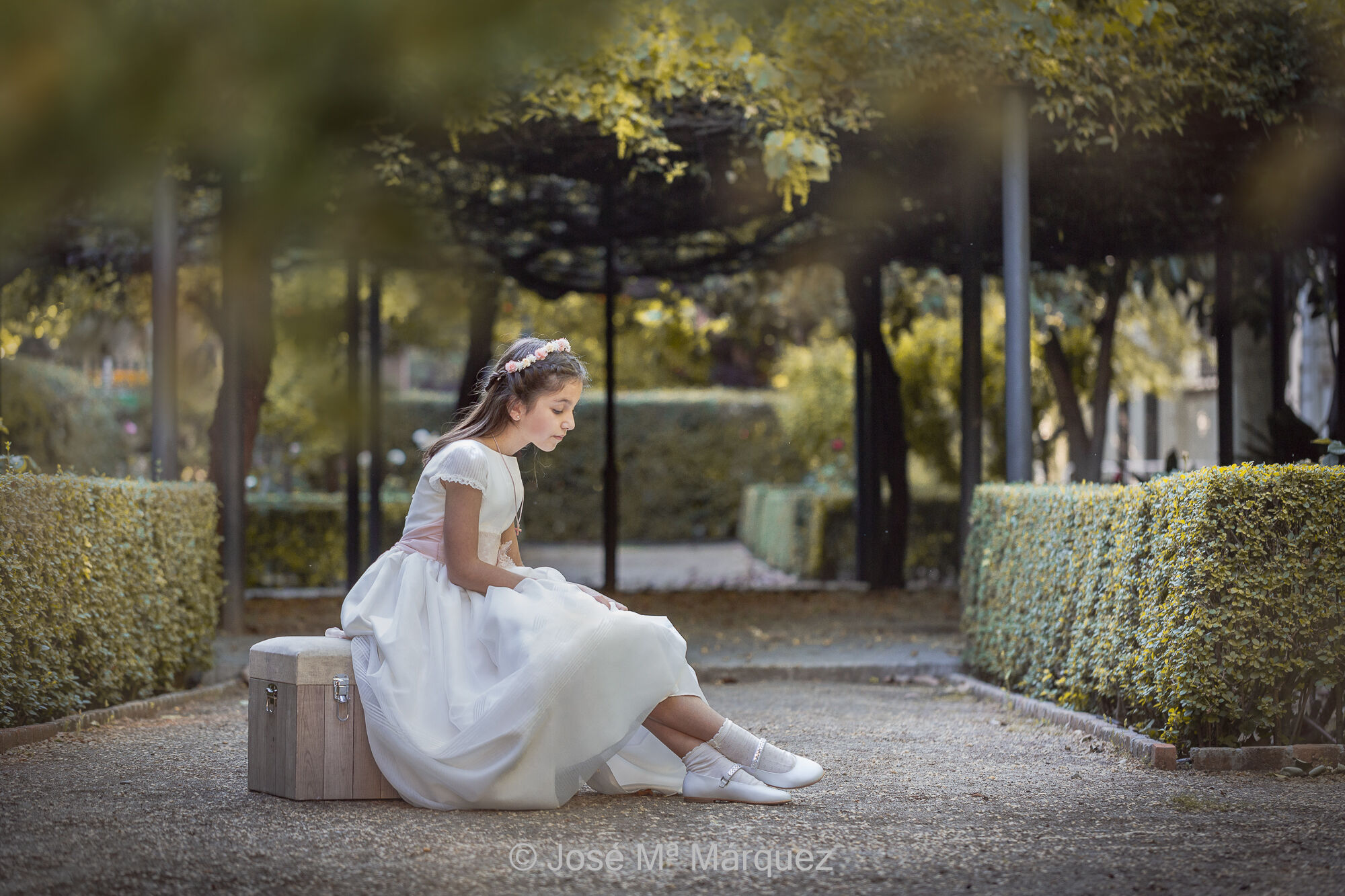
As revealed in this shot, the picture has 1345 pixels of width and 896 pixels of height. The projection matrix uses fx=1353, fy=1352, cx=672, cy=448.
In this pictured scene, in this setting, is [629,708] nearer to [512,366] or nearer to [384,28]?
[512,366]

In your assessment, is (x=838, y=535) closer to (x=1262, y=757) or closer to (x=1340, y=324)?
(x=1340, y=324)

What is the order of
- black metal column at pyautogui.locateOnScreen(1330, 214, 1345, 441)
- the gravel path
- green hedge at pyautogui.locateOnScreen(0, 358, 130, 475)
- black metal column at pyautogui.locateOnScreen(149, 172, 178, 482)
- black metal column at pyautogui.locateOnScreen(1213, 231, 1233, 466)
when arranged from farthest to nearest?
green hedge at pyautogui.locateOnScreen(0, 358, 130, 475), black metal column at pyautogui.locateOnScreen(1213, 231, 1233, 466), black metal column at pyautogui.locateOnScreen(1330, 214, 1345, 441), black metal column at pyautogui.locateOnScreen(149, 172, 178, 482), the gravel path

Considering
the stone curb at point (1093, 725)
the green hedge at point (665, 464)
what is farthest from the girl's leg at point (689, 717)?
the green hedge at point (665, 464)

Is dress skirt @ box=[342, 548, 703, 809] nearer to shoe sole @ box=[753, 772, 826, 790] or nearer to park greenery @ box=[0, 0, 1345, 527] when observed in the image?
shoe sole @ box=[753, 772, 826, 790]

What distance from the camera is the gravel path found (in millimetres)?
3348

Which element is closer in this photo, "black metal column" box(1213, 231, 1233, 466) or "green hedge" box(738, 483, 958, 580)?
"black metal column" box(1213, 231, 1233, 466)

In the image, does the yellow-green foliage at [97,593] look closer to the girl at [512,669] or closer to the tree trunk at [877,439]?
the girl at [512,669]

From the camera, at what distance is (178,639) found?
7.09 m

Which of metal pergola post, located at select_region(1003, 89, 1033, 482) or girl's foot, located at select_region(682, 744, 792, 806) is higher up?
metal pergola post, located at select_region(1003, 89, 1033, 482)

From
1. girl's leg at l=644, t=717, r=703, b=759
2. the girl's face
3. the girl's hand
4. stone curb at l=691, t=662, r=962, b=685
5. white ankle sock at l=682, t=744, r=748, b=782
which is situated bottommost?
stone curb at l=691, t=662, r=962, b=685

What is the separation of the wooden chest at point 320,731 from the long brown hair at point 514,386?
2.67ft

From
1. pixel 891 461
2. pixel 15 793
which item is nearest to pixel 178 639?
pixel 15 793

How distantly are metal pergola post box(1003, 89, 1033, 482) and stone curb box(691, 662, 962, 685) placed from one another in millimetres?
1338

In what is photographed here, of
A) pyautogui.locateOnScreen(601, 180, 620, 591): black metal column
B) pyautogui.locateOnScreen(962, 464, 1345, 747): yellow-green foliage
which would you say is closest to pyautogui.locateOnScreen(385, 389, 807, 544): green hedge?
pyautogui.locateOnScreen(601, 180, 620, 591): black metal column
